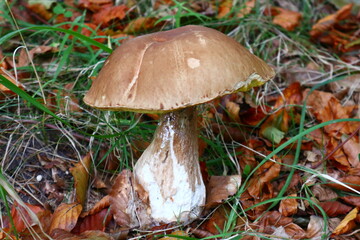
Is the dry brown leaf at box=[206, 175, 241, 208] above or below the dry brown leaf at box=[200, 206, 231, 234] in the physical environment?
above

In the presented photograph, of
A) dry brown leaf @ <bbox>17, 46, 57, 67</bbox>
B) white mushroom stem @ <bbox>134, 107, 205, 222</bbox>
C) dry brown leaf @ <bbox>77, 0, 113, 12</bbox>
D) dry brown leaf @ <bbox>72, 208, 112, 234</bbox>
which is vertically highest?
dry brown leaf @ <bbox>77, 0, 113, 12</bbox>

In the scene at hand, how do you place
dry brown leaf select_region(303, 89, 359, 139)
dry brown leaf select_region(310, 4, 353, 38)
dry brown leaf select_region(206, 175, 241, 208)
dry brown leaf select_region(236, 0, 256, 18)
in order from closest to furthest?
dry brown leaf select_region(206, 175, 241, 208), dry brown leaf select_region(303, 89, 359, 139), dry brown leaf select_region(236, 0, 256, 18), dry brown leaf select_region(310, 4, 353, 38)

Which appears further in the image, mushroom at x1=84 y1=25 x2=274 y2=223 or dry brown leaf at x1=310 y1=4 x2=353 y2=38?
dry brown leaf at x1=310 y1=4 x2=353 y2=38

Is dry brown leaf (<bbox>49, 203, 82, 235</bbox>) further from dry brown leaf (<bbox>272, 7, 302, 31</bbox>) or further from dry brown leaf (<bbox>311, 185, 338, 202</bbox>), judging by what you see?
dry brown leaf (<bbox>272, 7, 302, 31</bbox>)

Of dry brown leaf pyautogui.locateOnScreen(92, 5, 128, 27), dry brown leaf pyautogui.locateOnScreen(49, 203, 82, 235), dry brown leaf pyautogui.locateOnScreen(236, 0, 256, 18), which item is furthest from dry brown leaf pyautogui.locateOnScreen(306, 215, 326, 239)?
dry brown leaf pyautogui.locateOnScreen(92, 5, 128, 27)


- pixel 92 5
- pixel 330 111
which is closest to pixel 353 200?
pixel 330 111

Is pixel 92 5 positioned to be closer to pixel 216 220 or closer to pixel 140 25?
pixel 140 25
